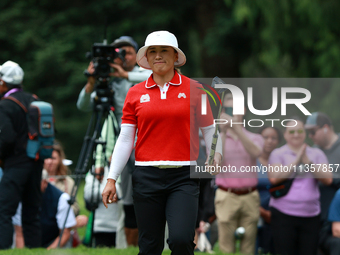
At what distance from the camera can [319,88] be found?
505 inches

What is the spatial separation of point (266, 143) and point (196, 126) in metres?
3.18

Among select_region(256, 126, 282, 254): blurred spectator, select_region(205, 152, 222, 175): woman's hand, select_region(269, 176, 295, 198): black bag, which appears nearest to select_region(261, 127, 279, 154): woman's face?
select_region(256, 126, 282, 254): blurred spectator

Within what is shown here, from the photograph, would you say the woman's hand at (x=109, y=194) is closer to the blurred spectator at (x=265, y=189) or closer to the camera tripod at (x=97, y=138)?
the camera tripod at (x=97, y=138)

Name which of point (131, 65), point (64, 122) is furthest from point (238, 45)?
point (131, 65)

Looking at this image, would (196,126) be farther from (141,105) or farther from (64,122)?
(64,122)

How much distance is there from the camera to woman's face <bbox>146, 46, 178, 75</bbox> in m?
Answer: 4.09

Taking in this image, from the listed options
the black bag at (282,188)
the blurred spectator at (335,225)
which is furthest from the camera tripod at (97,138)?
the blurred spectator at (335,225)

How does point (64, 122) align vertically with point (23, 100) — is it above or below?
above

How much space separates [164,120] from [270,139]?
3520 millimetres

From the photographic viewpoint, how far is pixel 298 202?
6.49m

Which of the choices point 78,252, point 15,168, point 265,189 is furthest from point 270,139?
point 15,168

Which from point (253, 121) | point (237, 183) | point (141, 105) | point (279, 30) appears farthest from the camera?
point (279, 30)

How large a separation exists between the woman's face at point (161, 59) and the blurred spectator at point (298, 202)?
293 cm

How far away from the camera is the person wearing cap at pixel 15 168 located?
6266mm
